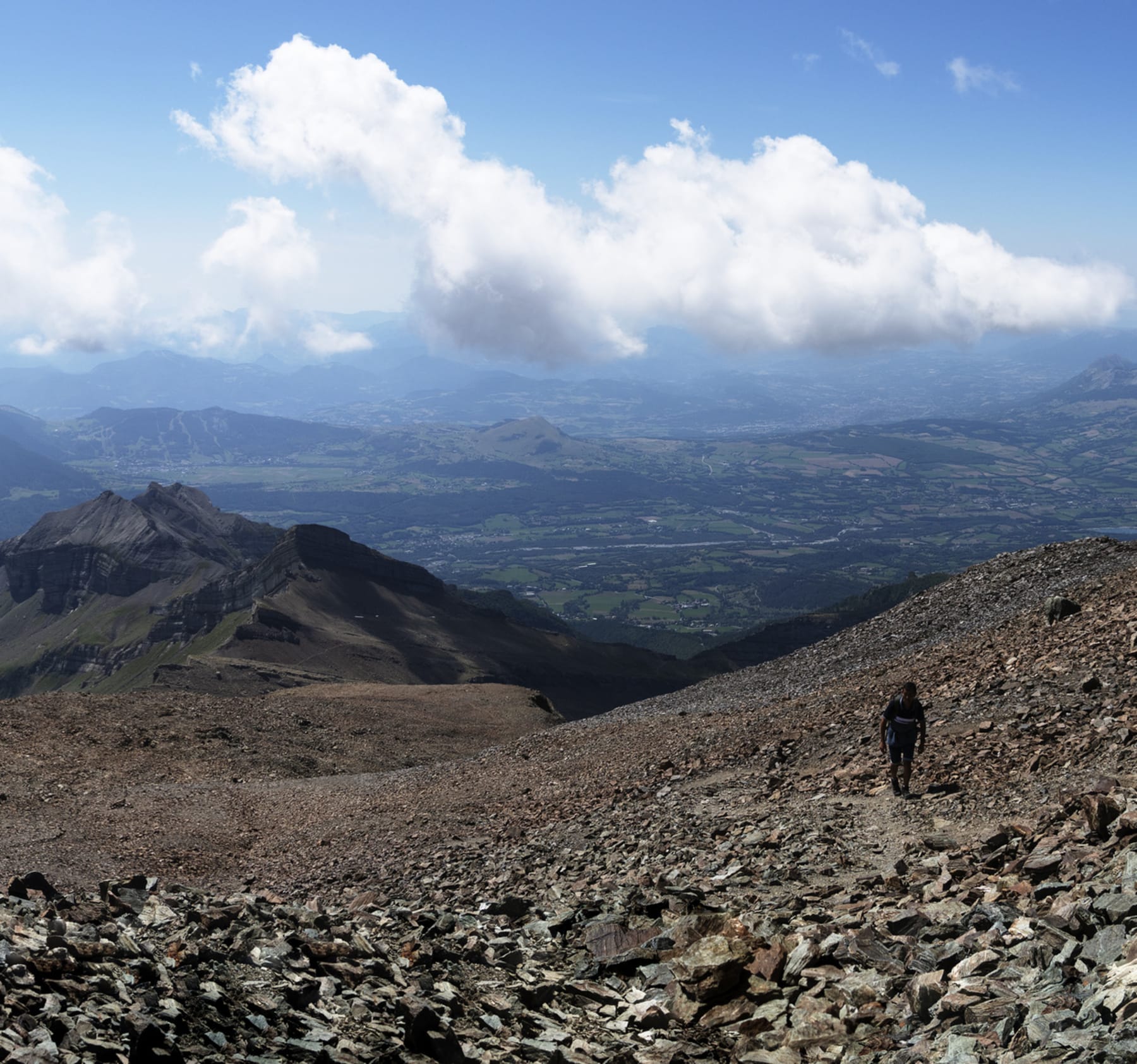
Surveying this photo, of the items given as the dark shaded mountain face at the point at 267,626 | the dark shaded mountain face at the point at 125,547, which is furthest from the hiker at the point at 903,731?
the dark shaded mountain face at the point at 125,547

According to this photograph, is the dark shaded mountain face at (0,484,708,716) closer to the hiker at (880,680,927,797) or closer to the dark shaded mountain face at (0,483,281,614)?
the dark shaded mountain face at (0,483,281,614)

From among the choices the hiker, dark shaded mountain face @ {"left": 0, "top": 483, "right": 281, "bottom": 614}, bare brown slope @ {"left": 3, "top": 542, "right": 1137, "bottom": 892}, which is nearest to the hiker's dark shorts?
the hiker

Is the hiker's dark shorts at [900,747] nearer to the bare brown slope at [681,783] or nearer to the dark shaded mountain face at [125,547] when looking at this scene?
the bare brown slope at [681,783]

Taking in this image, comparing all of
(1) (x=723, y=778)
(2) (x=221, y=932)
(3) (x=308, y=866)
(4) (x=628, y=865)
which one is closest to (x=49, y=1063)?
(2) (x=221, y=932)

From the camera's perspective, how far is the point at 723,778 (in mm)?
21500

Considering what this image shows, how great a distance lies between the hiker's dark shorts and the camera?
1711 cm

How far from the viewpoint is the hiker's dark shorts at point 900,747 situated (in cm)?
1711

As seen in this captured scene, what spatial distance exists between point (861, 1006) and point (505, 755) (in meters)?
22.0

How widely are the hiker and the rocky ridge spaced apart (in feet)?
1.76

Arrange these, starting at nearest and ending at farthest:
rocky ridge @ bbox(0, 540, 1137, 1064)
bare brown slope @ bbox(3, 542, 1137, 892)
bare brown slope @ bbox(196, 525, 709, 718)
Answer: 1. rocky ridge @ bbox(0, 540, 1137, 1064)
2. bare brown slope @ bbox(3, 542, 1137, 892)
3. bare brown slope @ bbox(196, 525, 709, 718)

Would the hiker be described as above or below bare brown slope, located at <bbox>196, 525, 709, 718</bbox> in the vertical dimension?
above

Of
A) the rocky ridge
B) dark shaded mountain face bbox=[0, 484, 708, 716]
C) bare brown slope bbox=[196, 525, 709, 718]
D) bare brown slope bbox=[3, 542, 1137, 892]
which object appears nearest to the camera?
the rocky ridge

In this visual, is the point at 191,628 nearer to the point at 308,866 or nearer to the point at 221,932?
the point at 308,866

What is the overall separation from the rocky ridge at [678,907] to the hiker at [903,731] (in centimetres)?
54
